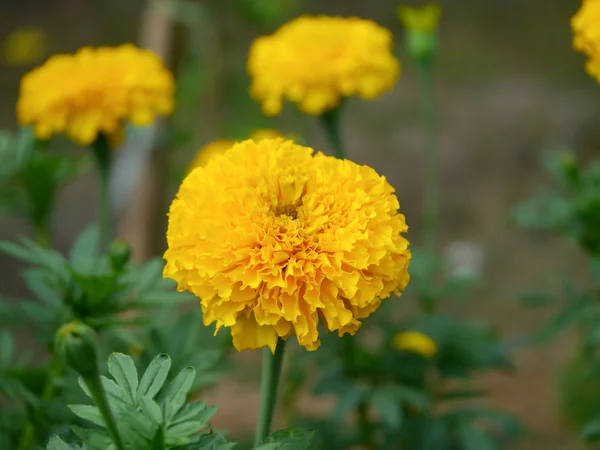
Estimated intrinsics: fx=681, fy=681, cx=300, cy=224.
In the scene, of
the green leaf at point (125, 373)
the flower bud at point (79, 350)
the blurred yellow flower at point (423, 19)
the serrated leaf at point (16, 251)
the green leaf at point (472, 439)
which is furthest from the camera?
the blurred yellow flower at point (423, 19)

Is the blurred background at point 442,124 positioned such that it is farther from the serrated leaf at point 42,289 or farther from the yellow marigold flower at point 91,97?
the serrated leaf at point 42,289

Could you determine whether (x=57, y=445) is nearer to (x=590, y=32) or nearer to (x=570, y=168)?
(x=590, y=32)

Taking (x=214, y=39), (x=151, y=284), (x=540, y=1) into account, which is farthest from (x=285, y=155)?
(x=540, y=1)

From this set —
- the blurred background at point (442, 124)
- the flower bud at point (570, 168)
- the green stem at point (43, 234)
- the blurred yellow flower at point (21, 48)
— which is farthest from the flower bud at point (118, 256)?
the blurred yellow flower at point (21, 48)

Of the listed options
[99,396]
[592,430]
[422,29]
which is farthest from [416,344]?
[99,396]

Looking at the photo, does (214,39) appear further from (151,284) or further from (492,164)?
(151,284)

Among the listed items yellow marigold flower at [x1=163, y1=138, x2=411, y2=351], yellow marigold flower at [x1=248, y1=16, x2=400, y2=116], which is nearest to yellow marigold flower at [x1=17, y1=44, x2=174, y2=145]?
yellow marigold flower at [x1=248, y1=16, x2=400, y2=116]
